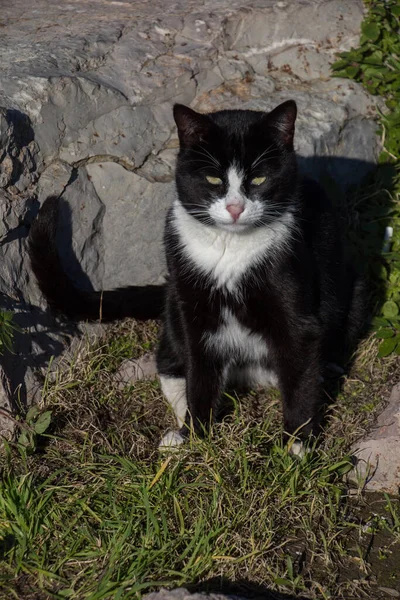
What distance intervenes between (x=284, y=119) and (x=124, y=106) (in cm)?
119

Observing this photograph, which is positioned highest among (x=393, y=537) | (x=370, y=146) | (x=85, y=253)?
(x=370, y=146)

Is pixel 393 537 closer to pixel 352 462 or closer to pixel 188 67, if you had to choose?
pixel 352 462

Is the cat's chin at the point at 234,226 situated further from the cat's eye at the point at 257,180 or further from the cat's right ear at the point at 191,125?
the cat's right ear at the point at 191,125

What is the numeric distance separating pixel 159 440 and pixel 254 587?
92 centimetres

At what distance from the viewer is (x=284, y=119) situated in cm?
302

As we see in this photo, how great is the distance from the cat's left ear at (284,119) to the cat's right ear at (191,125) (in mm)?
243

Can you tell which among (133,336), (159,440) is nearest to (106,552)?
(159,440)

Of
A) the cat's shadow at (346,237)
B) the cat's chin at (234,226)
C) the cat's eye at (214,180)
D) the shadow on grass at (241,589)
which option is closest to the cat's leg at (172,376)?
the cat's shadow at (346,237)

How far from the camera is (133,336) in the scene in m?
3.88

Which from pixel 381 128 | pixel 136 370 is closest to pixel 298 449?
pixel 136 370

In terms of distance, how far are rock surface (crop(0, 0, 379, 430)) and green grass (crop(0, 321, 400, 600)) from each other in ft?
1.07

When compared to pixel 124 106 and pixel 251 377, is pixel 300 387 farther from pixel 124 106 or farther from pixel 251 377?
pixel 124 106

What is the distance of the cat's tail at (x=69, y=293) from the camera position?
10.9 ft

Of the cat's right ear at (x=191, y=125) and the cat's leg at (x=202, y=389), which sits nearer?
the cat's right ear at (x=191, y=125)
